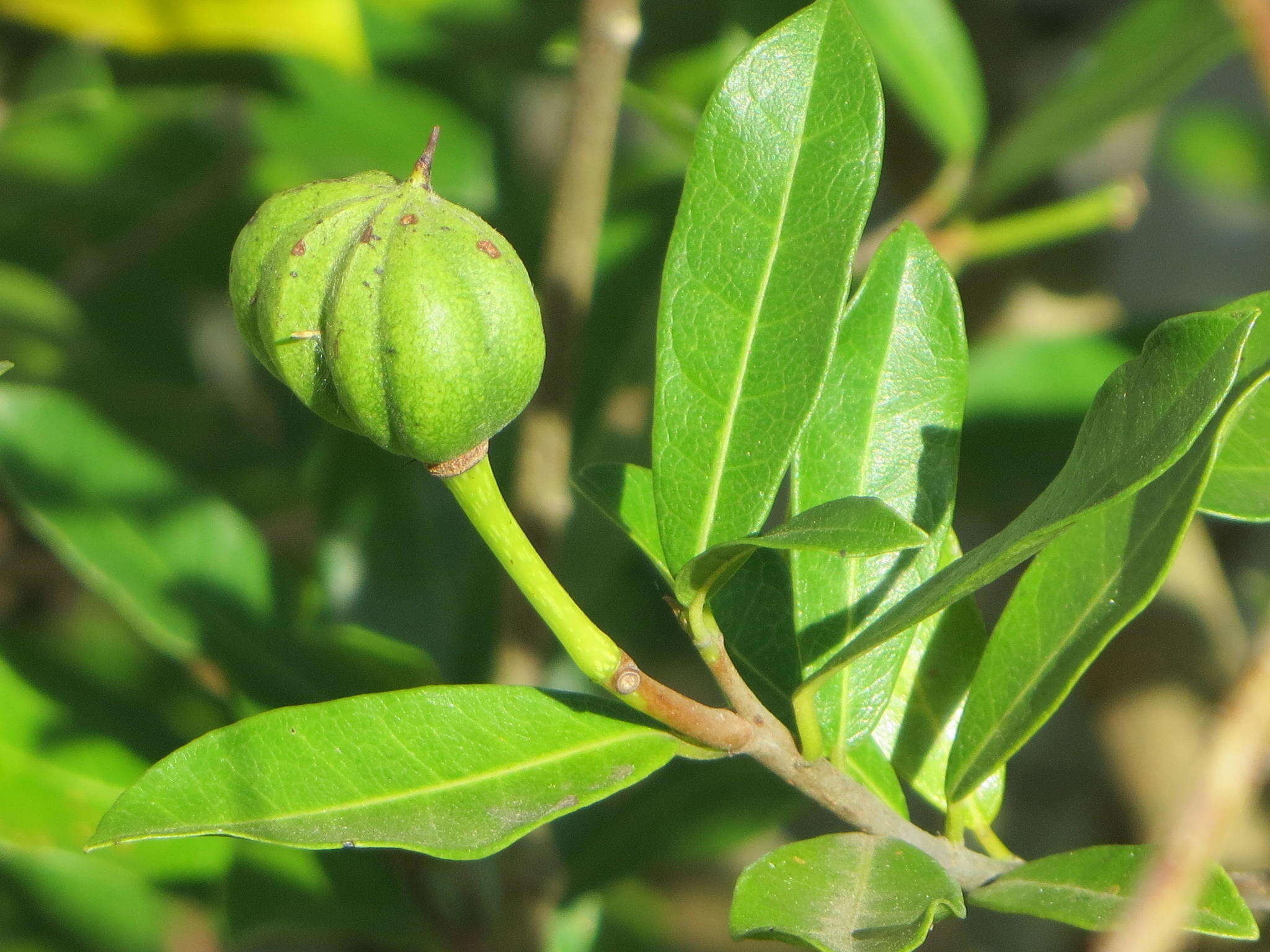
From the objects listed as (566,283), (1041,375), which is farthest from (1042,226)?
(566,283)

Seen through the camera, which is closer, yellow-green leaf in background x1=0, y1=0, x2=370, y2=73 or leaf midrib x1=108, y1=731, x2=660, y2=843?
leaf midrib x1=108, y1=731, x2=660, y2=843

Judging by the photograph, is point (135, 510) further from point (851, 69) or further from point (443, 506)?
point (851, 69)

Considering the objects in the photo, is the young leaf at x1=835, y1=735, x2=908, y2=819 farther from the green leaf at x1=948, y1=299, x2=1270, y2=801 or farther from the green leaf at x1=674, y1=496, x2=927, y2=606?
the green leaf at x1=674, y1=496, x2=927, y2=606

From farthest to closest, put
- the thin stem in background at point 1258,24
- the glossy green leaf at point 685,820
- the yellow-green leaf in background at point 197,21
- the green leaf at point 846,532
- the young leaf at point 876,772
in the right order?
the yellow-green leaf in background at point 197,21 < the glossy green leaf at point 685,820 < the young leaf at point 876,772 < the green leaf at point 846,532 < the thin stem in background at point 1258,24

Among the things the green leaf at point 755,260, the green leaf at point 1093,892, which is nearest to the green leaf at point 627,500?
the green leaf at point 755,260

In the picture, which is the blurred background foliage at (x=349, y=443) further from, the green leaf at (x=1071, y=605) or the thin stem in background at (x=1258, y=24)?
the thin stem in background at (x=1258, y=24)

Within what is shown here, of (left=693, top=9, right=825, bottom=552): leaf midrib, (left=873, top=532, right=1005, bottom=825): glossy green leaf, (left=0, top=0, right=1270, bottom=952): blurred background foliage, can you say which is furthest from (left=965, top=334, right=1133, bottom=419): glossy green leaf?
(left=693, top=9, right=825, bottom=552): leaf midrib

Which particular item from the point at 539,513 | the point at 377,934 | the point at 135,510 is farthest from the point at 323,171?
the point at 377,934
